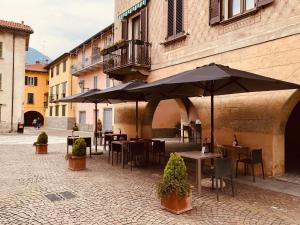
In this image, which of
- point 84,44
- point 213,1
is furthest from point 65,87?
point 213,1

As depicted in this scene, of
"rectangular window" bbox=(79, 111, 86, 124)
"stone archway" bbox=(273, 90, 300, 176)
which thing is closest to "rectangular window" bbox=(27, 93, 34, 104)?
"rectangular window" bbox=(79, 111, 86, 124)

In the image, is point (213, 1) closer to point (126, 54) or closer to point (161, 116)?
point (126, 54)

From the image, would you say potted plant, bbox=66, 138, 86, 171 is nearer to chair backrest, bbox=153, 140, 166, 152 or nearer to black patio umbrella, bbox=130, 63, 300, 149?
chair backrest, bbox=153, 140, 166, 152

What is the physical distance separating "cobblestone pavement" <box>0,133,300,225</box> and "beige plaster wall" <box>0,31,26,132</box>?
19.4 meters

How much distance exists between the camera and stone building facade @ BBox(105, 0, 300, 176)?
23.3 feet

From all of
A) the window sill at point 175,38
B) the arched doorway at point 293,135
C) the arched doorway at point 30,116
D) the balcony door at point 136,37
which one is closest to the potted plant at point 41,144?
the balcony door at point 136,37

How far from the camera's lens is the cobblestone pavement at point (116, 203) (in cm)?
447

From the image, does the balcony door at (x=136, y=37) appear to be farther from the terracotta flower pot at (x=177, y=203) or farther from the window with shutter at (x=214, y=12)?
the terracotta flower pot at (x=177, y=203)

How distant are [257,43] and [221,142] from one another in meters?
3.07

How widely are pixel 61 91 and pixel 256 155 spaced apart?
3277 centimetres

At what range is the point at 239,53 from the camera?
823 centimetres

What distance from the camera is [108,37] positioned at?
2491 cm

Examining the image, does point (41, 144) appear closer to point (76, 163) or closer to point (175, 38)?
point (76, 163)

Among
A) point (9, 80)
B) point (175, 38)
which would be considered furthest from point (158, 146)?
point (9, 80)
